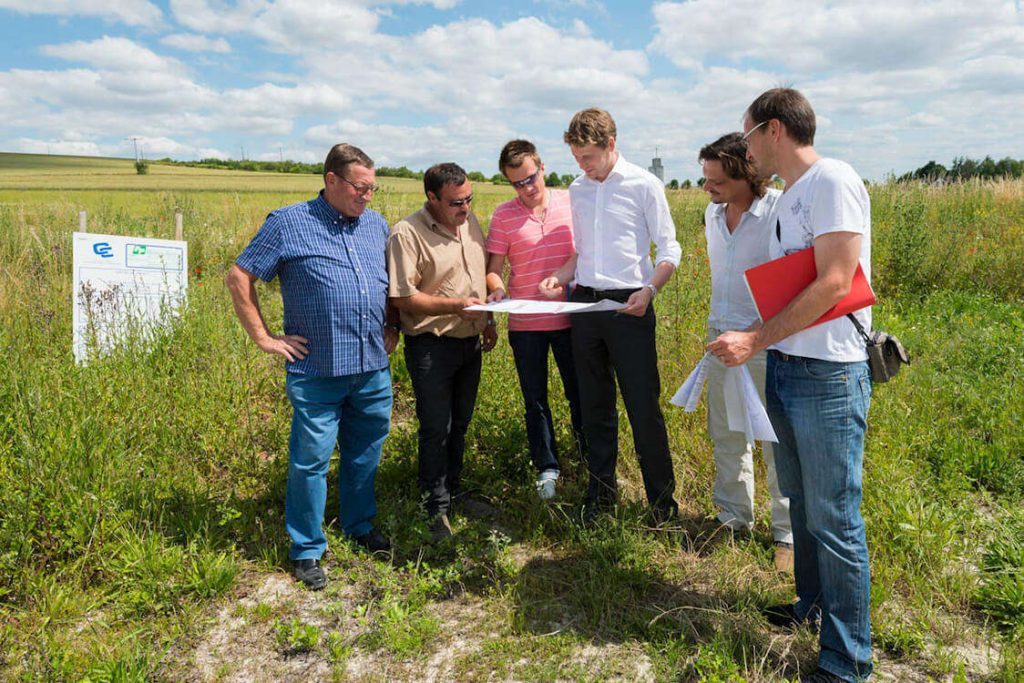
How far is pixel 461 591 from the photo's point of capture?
3.24 meters

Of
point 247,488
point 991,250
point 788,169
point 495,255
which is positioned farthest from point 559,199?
point 991,250

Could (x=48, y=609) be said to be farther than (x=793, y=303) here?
Yes

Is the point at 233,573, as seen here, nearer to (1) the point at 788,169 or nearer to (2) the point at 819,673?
(2) the point at 819,673

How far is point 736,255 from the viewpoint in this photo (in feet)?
10.6

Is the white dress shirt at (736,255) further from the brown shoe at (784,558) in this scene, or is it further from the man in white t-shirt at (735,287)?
the brown shoe at (784,558)

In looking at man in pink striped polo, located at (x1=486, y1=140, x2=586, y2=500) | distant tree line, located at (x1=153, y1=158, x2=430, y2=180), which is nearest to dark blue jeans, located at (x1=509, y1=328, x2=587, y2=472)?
man in pink striped polo, located at (x1=486, y1=140, x2=586, y2=500)

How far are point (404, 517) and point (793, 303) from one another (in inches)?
101

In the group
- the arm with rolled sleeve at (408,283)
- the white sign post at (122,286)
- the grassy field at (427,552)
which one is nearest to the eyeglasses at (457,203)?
the arm with rolled sleeve at (408,283)

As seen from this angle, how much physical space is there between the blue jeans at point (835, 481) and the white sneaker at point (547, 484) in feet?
5.49

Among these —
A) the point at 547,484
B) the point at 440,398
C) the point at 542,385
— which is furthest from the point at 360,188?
the point at 547,484

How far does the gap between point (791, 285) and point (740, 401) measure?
778 millimetres

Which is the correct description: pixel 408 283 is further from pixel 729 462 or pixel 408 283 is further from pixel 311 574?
→ pixel 729 462

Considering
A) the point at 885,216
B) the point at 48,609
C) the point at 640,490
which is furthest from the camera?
the point at 885,216

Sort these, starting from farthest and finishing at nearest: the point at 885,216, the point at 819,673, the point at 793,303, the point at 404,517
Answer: the point at 885,216
the point at 404,517
the point at 819,673
the point at 793,303
